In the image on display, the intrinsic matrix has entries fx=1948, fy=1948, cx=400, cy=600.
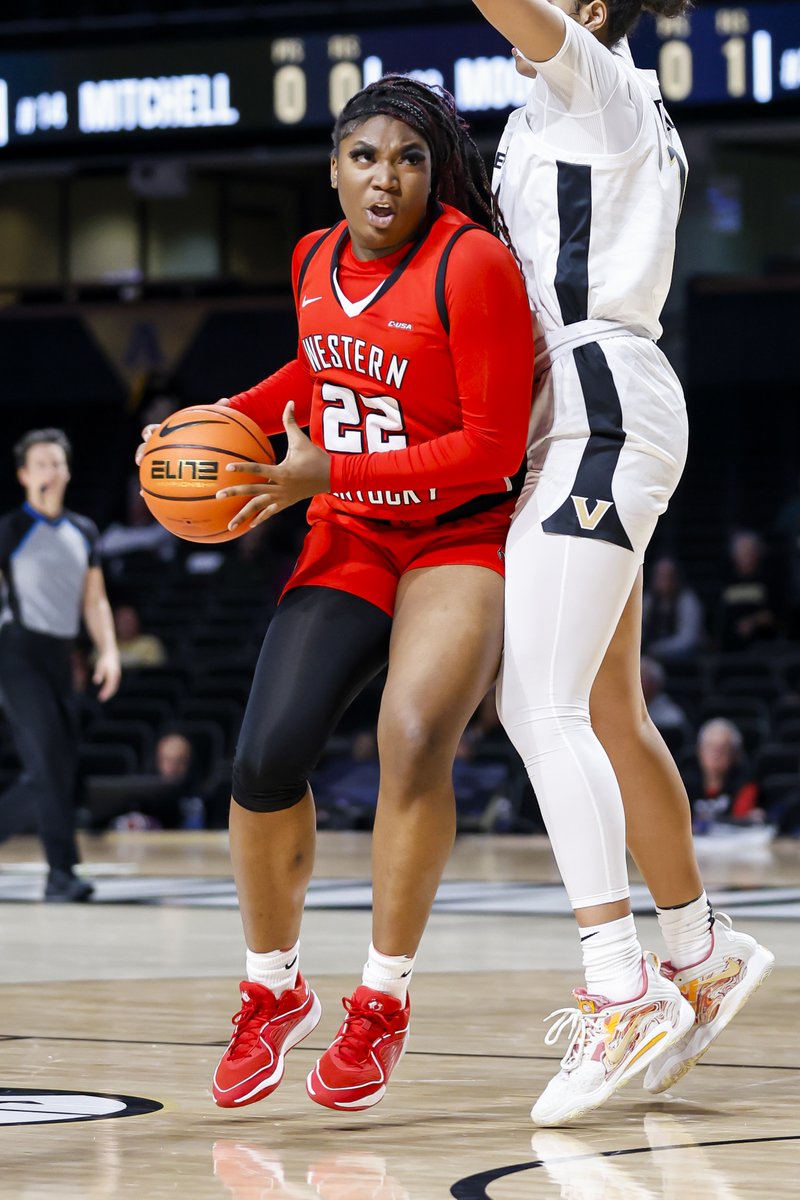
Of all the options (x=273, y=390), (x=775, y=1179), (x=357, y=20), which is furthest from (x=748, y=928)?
(x=357, y=20)

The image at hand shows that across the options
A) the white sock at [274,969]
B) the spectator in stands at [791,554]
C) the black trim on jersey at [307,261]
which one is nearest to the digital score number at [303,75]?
the spectator in stands at [791,554]

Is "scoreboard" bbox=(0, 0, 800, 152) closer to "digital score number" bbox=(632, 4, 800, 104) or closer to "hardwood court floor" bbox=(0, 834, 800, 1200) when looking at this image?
"digital score number" bbox=(632, 4, 800, 104)

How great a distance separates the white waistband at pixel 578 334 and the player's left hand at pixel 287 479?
436mm

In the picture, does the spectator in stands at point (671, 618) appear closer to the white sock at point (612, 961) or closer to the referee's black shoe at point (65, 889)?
the referee's black shoe at point (65, 889)

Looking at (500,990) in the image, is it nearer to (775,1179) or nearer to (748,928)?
(748,928)

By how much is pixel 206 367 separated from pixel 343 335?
17.7m

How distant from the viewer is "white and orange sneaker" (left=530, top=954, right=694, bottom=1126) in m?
3.17

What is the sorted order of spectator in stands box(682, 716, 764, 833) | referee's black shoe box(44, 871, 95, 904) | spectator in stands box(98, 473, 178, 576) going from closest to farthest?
referee's black shoe box(44, 871, 95, 904)
spectator in stands box(682, 716, 764, 833)
spectator in stands box(98, 473, 178, 576)

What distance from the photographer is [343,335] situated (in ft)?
11.2

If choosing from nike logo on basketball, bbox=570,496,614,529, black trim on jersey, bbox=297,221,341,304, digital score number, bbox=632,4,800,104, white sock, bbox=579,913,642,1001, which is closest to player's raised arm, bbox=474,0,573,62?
black trim on jersey, bbox=297,221,341,304

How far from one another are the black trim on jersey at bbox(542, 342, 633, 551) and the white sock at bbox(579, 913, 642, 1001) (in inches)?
25.7

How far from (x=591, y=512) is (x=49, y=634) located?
482 centimetres

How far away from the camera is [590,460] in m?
3.33

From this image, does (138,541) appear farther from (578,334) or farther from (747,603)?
(578,334)
